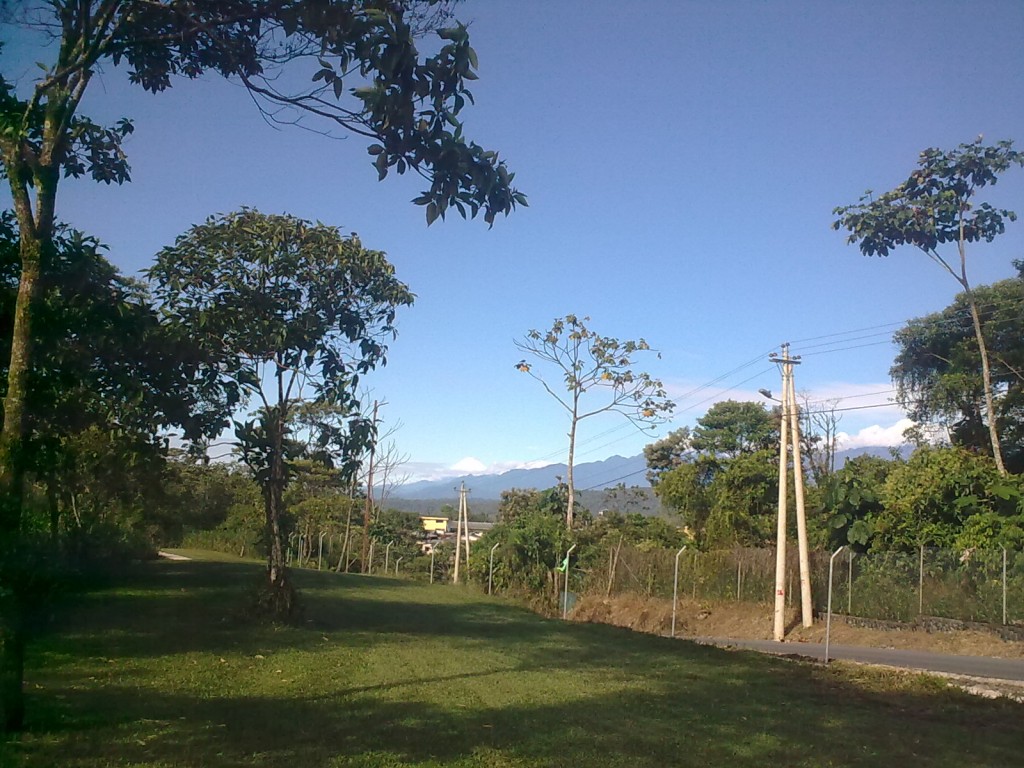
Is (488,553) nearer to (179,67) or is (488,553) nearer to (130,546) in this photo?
(130,546)

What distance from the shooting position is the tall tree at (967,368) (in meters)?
31.9

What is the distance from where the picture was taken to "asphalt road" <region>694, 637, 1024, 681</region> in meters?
17.2

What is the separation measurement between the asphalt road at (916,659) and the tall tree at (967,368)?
41.2ft

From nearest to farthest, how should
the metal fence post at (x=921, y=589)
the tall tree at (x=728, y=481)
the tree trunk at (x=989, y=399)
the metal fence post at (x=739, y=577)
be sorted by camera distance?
the metal fence post at (x=921, y=589) → the metal fence post at (x=739, y=577) → the tree trunk at (x=989, y=399) → the tall tree at (x=728, y=481)

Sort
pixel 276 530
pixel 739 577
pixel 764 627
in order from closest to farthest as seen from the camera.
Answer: pixel 276 530 < pixel 764 627 < pixel 739 577

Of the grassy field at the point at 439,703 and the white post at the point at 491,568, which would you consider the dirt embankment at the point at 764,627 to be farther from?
the grassy field at the point at 439,703

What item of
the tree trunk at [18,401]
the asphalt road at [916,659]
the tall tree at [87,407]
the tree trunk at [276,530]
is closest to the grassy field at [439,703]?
the tree trunk at [276,530]

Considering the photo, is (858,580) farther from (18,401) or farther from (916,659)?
(18,401)

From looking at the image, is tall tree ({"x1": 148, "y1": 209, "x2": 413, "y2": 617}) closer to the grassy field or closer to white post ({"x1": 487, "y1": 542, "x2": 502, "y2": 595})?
the grassy field

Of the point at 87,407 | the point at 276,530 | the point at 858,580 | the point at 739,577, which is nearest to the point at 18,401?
the point at 87,407

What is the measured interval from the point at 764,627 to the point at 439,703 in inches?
729

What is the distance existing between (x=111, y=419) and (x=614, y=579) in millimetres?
18721

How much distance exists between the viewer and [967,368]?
108 feet

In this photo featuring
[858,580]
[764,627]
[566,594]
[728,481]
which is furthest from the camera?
[728,481]
